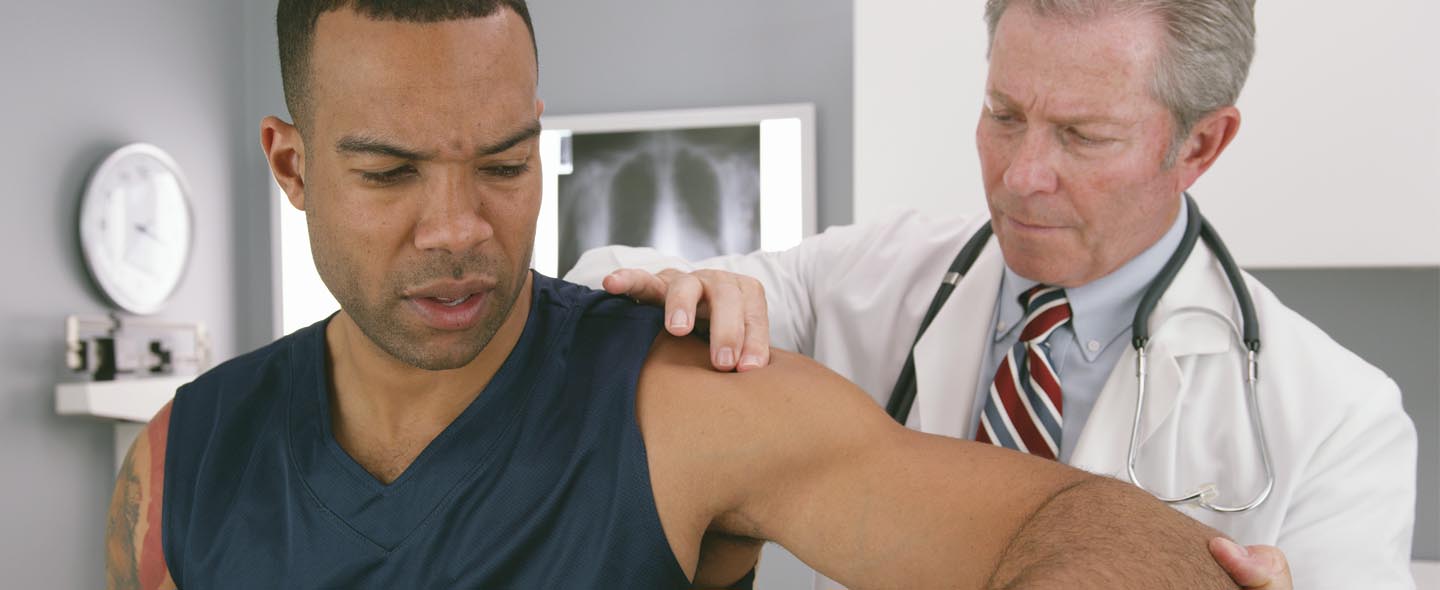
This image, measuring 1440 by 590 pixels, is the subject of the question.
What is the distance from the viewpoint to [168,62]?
9.90ft

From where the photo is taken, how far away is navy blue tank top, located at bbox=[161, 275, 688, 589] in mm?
943

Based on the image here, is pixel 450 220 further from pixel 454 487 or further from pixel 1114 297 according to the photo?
pixel 1114 297

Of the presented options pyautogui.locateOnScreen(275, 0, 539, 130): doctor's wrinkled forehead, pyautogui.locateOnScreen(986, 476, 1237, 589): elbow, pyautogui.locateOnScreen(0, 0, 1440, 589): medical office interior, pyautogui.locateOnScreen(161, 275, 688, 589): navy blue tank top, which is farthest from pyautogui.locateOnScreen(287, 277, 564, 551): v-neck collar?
pyautogui.locateOnScreen(0, 0, 1440, 589): medical office interior

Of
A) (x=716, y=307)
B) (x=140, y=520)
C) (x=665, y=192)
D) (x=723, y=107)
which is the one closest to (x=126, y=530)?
(x=140, y=520)

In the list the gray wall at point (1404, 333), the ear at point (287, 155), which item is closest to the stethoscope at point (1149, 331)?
the ear at point (287, 155)

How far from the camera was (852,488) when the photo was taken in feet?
3.05

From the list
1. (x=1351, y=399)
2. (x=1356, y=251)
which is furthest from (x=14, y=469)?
(x=1356, y=251)

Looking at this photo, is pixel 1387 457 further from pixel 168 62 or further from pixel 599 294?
pixel 168 62

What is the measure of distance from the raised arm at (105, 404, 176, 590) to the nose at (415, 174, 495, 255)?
40 centimetres

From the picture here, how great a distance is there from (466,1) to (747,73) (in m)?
1.91

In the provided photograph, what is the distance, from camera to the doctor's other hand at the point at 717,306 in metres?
1.00

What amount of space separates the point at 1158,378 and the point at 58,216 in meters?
2.58

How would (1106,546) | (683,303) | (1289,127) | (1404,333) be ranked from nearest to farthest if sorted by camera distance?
(1106,546) < (683,303) < (1289,127) < (1404,333)

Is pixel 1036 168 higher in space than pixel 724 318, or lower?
higher
